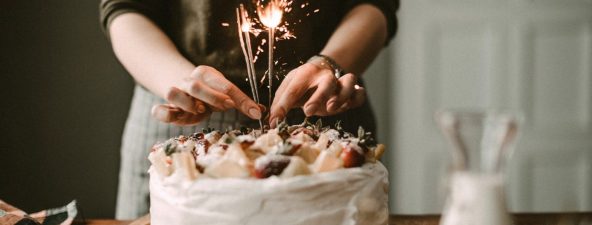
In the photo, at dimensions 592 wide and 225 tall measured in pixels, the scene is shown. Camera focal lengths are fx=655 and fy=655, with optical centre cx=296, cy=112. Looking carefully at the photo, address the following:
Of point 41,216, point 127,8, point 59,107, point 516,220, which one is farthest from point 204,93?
point 59,107


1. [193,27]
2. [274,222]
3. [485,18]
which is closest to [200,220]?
[274,222]

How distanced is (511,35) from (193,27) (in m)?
1.80

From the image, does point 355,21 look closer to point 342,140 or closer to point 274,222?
point 342,140

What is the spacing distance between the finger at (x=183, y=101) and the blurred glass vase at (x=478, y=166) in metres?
0.57

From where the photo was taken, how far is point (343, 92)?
4.14ft

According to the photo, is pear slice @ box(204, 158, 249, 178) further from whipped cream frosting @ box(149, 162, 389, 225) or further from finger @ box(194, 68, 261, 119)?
finger @ box(194, 68, 261, 119)

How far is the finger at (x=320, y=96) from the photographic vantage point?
1.20 meters

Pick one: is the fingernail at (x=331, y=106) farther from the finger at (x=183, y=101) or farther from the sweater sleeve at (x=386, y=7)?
the sweater sleeve at (x=386, y=7)

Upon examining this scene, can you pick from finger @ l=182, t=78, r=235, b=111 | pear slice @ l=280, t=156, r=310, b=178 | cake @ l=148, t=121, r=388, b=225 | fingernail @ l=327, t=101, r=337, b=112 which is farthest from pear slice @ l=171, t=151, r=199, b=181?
fingernail @ l=327, t=101, r=337, b=112

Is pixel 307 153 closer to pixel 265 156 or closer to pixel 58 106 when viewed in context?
pixel 265 156

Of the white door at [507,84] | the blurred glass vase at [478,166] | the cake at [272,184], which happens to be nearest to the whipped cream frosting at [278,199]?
the cake at [272,184]

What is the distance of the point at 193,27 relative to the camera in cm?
161

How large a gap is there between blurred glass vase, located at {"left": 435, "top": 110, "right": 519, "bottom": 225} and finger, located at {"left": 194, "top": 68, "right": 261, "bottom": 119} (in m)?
0.50

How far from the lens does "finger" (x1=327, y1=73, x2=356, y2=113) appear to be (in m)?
1.24
